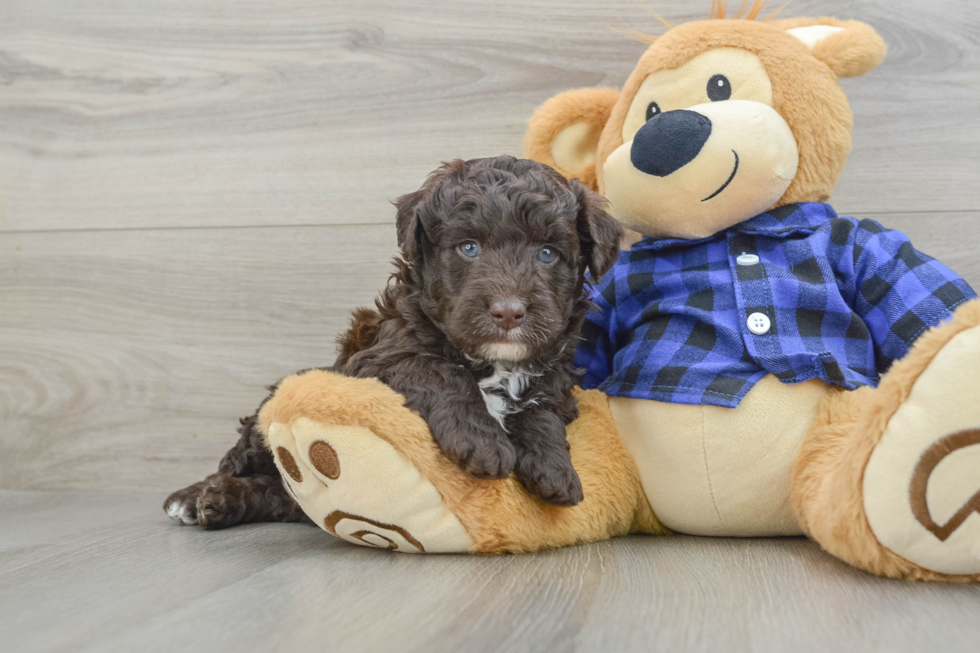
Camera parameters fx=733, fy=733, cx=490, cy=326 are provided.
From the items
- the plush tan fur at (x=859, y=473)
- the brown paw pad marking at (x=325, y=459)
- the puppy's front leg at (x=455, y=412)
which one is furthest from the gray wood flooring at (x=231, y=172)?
the plush tan fur at (x=859, y=473)

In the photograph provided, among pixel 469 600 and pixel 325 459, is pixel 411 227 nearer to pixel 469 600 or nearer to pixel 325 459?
pixel 325 459

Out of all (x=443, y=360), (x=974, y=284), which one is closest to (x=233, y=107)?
(x=443, y=360)

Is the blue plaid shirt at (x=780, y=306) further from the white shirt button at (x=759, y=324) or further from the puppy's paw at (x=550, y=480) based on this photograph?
the puppy's paw at (x=550, y=480)

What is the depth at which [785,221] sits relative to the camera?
4.97 ft

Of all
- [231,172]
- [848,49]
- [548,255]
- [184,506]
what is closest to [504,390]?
[548,255]

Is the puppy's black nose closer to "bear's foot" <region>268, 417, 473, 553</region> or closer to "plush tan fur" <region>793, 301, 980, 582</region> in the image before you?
"bear's foot" <region>268, 417, 473, 553</region>

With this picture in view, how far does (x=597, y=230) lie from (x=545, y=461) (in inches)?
17.5

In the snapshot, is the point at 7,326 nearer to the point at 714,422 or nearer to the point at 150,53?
the point at 150,53

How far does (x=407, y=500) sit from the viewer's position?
4.08ft

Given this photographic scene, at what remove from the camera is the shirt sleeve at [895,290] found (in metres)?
1.36

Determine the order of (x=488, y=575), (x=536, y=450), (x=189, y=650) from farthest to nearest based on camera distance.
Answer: (x=536, y=450) → (x=488, y=575) → (x=189, y=650)

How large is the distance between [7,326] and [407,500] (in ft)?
5.86

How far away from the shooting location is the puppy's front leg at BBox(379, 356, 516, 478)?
1.23m

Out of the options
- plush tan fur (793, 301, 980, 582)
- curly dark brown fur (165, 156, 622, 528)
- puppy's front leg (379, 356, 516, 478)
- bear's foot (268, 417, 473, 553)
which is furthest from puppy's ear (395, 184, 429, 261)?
plush tan fur (793, 301, 980, 582)
